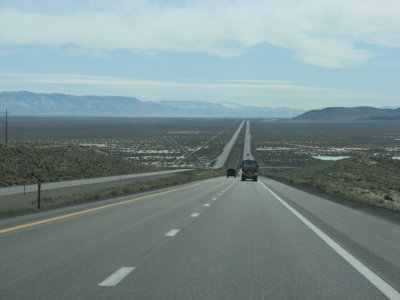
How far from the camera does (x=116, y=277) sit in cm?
754

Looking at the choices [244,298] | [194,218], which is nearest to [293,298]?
[244,298]

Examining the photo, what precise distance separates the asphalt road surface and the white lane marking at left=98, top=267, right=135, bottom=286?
13mm

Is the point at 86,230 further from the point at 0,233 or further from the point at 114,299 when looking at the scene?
the point at 114,299

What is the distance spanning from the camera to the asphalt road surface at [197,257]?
22.6 feet

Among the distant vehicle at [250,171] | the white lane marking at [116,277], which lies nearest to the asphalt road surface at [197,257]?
the white lane marking at [116,277]

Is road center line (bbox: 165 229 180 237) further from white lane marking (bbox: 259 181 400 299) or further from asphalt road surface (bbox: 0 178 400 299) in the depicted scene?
white lane marking (bbox: 259 181 400 299)

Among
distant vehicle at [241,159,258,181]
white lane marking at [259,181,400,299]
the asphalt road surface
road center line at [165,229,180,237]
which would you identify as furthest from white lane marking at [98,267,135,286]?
distant vehicle at [241,159,258,181]

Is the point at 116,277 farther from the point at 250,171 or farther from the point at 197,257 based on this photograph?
the point at 250,171

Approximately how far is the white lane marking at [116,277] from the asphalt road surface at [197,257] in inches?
0.5

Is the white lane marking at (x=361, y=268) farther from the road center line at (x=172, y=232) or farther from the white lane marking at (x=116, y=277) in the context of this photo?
the white lane marking at (x=116, y=277)

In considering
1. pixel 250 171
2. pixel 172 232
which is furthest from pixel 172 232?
pixel 250 171

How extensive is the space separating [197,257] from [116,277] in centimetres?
191

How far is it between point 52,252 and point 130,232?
288 cm

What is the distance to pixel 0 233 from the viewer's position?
11.6 metres
